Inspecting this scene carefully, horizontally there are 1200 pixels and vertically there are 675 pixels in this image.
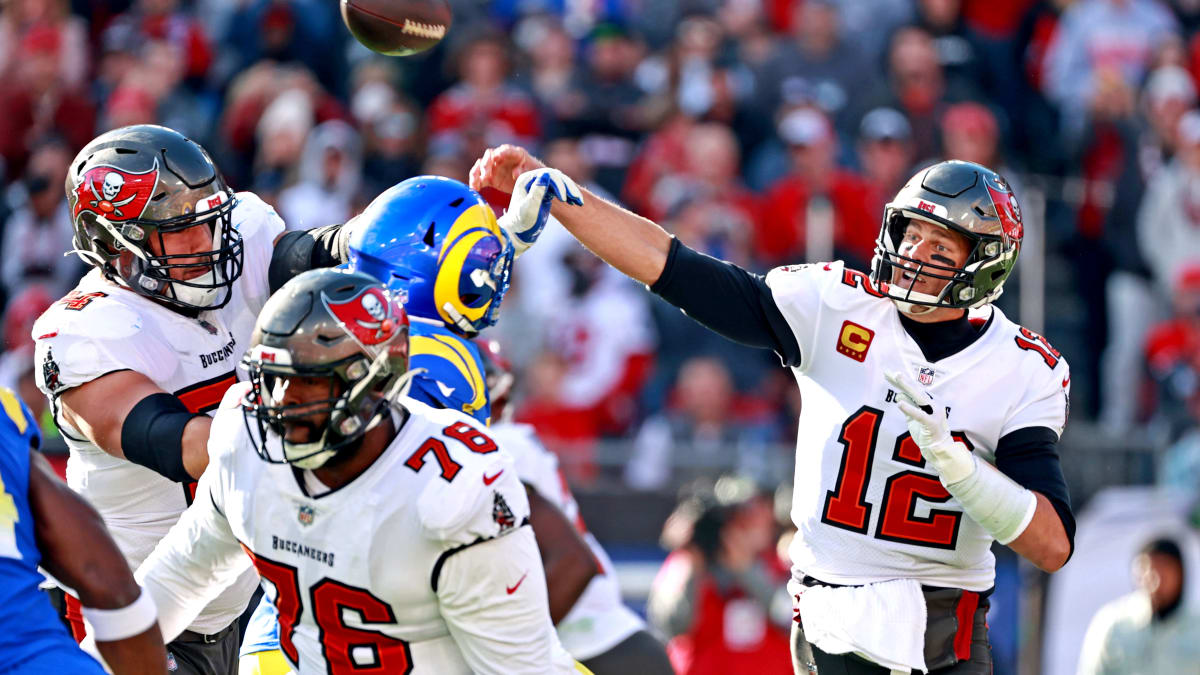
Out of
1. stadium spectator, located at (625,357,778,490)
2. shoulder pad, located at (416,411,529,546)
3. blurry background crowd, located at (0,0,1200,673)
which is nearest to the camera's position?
shoulder pad, located at (416,411,529,546)

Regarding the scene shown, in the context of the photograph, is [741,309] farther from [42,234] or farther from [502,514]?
[42,234]

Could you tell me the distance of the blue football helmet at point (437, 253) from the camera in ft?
15.1

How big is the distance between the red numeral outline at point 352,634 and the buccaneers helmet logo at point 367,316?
55 cm

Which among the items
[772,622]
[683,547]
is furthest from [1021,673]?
[683,547]

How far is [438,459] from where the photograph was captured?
145 inches

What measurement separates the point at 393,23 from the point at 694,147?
A: 5.73 m

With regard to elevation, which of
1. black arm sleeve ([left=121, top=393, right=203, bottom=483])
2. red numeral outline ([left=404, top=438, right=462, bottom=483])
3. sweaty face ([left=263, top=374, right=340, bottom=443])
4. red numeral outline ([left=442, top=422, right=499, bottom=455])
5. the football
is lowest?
black arm sleeve ([left=121, top=393, right=203, bottom=483])

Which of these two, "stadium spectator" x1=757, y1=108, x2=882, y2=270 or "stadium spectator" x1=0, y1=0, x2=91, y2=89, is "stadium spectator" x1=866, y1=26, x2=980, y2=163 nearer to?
"stadium spectator" x1=757, y1=108, x2=882, y2=270

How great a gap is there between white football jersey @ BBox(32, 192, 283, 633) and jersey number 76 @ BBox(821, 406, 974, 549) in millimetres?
1790

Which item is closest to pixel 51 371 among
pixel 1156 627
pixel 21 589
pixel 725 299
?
pixel 21 589

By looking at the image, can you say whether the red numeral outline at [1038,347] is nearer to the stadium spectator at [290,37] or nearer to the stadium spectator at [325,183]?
the stadium spectator at [325,183]

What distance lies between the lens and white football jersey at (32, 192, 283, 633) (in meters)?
4.61

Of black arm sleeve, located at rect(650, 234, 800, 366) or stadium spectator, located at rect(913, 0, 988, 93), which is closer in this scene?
black arm sleeve, located at rect(650, 234, 800, 366)

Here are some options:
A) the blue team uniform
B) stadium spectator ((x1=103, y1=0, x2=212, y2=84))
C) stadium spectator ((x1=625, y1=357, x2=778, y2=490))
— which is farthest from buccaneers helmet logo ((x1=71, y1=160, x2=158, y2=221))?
stadium spectator ((x1=103, y1=0, x2=212, y2=84))
